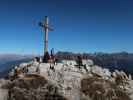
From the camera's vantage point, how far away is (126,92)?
36.5m

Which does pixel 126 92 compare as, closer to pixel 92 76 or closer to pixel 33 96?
pixel 92 76

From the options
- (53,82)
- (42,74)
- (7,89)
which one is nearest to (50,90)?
(53,82)

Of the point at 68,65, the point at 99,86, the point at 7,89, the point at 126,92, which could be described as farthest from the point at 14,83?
the point at 126,92

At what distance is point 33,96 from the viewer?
3338 centimetres

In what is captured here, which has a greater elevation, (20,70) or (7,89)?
(20,70)

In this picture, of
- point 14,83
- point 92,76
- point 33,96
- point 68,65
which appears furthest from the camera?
point 68,65

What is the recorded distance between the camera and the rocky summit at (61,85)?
3341cm

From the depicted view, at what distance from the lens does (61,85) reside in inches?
1335

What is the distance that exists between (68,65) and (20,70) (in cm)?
844

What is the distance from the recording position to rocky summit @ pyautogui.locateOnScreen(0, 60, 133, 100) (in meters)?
33.4

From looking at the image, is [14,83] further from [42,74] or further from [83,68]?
[83,68]

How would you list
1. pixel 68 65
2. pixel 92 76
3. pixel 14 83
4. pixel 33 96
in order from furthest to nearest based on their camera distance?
pixel 68 65 < pixel 92 76 < pixel 14 83 < pixel 33 96

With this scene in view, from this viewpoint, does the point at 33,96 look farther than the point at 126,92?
No

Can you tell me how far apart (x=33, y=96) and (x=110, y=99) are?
10995 millimetres
